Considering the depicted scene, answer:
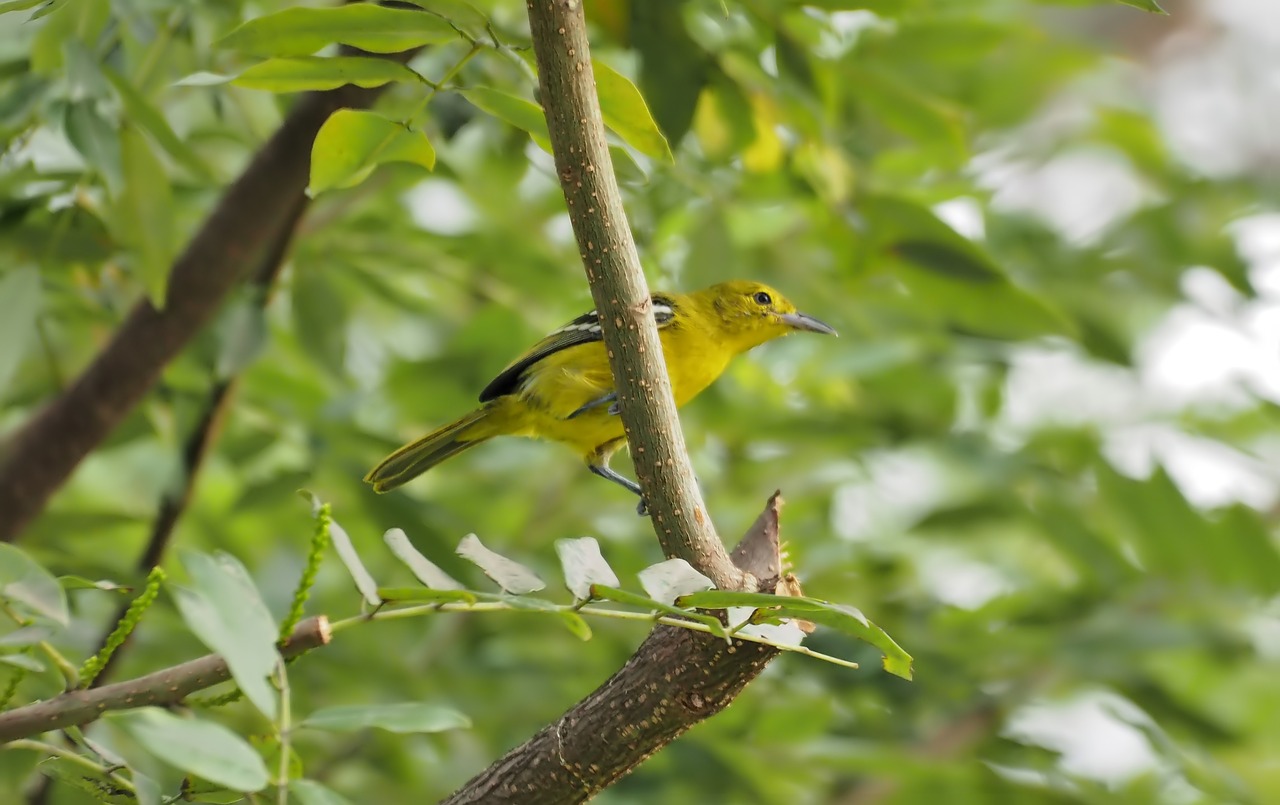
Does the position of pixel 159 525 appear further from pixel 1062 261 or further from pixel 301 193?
pixel 1062 261

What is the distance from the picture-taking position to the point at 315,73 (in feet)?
6.16

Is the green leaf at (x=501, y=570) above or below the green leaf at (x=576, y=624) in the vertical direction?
above

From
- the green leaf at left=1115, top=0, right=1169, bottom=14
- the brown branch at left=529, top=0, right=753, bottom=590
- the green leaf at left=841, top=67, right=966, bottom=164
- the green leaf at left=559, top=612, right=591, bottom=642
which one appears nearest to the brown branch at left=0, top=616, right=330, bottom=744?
the green leaf at left=559, top=612, right=591, bottom=642

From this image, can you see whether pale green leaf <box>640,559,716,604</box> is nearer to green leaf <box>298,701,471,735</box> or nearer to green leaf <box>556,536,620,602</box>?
green leaf <box>556,536,620,602</box>

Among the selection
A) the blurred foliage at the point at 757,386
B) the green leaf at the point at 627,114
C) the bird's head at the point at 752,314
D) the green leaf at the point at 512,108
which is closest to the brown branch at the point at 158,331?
the blurred foliage at the point at 757,386

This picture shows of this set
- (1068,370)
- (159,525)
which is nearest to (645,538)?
(159,525)

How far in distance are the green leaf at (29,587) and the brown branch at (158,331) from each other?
5.32 feet

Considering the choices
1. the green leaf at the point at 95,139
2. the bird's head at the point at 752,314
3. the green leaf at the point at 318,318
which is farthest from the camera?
the bird's head at the point at 752,314

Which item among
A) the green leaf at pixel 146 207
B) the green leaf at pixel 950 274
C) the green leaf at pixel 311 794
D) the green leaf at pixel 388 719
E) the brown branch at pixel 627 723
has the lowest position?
the brown branch at pixel 627 723

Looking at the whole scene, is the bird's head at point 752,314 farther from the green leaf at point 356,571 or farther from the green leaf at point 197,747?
the green leaf at point 197,747

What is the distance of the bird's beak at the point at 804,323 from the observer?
13.3 ft

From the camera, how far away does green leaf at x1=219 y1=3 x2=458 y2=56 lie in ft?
5.88

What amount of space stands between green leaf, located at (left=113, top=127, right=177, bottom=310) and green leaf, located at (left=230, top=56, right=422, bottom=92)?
0.61m

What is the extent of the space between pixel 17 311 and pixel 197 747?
138cm
